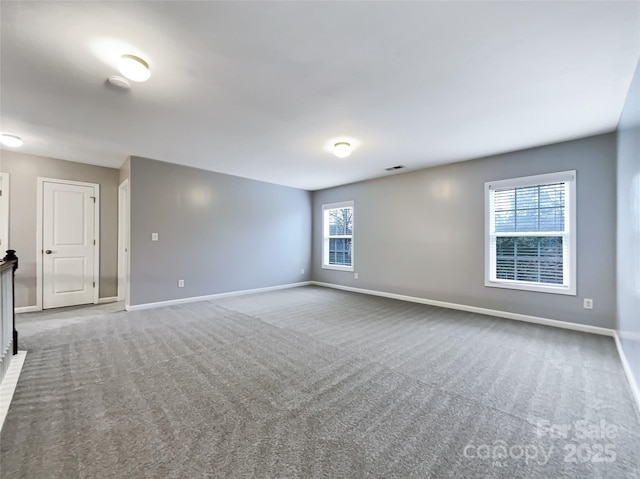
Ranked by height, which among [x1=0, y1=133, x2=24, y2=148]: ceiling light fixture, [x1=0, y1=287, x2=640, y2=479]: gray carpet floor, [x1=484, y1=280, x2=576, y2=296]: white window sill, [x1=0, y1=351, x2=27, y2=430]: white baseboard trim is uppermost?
[x1=0, y1=133, x2=24, y2=148]: ceiling light fixture

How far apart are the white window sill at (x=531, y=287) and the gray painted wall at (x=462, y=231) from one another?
6 cm

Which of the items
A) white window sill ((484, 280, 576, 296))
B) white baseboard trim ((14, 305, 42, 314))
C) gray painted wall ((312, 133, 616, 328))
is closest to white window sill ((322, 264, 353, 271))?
gray painted wall ((312, 133, 616, 328))

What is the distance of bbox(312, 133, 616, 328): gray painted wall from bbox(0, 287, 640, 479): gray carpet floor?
2.52 feet

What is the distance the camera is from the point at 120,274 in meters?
5.09

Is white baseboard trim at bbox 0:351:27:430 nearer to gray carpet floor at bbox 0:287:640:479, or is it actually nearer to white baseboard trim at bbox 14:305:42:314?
gray carpet floor at bbox 0:287:640:479

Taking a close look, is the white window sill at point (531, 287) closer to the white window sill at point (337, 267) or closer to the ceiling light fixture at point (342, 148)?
the white window sill at point (337, 267)

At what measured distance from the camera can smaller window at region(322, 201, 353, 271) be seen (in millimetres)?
6422

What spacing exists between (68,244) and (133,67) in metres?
4.16

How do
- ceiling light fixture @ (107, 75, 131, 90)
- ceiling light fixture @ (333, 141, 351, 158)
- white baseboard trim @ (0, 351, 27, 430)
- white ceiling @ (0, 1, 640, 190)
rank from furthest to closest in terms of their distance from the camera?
ceiling light fixture @ (333, 141, 351, 158), ceiling light fixture @ (107, 75, 131, 90), white baseboard trim @ (0, 351, 27, 430), white ceiling @ (0, 1, 640, 190)

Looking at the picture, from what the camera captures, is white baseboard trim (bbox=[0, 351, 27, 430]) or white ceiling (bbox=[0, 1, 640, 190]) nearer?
white ceiling (bbox=[0, 1, 640, 190])

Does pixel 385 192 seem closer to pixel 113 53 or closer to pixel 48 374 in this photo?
pixel 113 53

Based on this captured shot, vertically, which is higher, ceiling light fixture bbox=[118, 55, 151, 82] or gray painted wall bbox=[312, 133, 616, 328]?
ceiling light fixture bbox=[118, 55, 151, 82]

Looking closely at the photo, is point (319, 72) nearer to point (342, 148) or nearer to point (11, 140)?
point (342, 148)

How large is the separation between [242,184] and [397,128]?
3645mm
